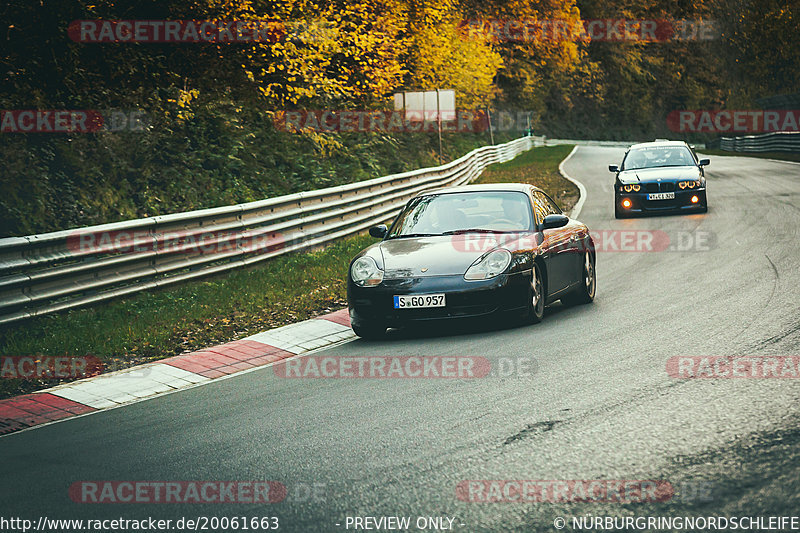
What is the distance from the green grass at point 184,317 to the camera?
836 centimetres

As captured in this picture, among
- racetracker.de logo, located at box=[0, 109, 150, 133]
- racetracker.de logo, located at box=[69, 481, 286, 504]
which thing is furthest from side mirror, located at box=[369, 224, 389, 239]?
racetracker.de logo, located at box=[0, 109, 150, 133]

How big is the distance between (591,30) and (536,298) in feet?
262

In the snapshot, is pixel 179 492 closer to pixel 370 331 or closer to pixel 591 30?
pixel 370 331

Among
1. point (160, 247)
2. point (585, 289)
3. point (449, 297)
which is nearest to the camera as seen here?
point (449, 297)

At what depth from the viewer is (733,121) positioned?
256ft

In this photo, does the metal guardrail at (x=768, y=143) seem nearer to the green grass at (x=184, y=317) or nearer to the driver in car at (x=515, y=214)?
the green grass at (x=184, y=317)

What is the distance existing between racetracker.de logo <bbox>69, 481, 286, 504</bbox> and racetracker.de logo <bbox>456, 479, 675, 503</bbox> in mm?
945

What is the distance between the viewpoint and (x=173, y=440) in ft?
18.0

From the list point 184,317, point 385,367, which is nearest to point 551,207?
point 385,367

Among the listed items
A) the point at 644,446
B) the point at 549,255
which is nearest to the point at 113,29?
the point at 549,255

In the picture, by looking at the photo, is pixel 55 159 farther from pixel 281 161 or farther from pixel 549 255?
pixel 549 255

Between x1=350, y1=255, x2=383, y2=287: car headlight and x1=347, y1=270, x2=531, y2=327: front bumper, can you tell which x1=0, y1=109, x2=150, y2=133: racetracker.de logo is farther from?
x1=347, y1=270, x2=531, y2=327: front bumper

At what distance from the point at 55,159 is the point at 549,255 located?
866 cm

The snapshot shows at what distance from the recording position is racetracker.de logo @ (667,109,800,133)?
48.4 meters
